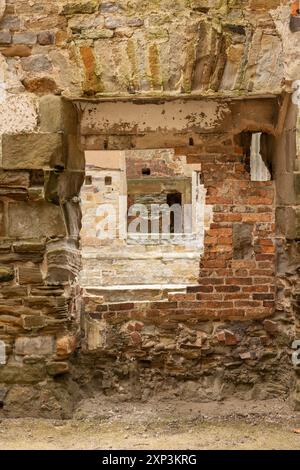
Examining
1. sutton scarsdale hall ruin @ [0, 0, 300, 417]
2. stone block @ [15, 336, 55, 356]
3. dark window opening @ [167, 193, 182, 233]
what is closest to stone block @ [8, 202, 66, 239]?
sutton scarsdale hall ruin @ [0, 0, 300, 417]

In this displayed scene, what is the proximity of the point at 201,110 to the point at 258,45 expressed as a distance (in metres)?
0.90

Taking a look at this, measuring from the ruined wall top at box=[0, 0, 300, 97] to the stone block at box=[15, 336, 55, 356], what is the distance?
1528mm

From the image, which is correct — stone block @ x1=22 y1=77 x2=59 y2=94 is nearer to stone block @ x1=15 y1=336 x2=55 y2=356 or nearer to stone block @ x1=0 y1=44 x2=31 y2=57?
stone block @ x1=0 y1=44 x2=31 y2=57

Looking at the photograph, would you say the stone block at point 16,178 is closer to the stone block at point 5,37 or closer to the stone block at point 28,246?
the stone block at point 28,246

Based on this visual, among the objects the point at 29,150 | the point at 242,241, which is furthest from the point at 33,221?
the point at 242,241

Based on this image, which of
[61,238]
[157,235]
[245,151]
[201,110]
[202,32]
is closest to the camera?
[202,32]

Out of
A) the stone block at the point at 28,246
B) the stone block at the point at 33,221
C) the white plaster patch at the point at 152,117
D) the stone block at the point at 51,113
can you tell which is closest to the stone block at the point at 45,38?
the stone block at the point at 51,113

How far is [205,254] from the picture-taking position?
474 cm

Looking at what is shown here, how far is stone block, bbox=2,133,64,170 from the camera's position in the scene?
11.5 ft

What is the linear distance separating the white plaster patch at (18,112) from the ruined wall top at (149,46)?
87 millimetres

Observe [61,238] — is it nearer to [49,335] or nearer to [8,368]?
[49,335]

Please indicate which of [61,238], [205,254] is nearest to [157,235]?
[205,254]

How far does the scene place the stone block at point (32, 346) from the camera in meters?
3.64

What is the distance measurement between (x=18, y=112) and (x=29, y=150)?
0.25 metres
